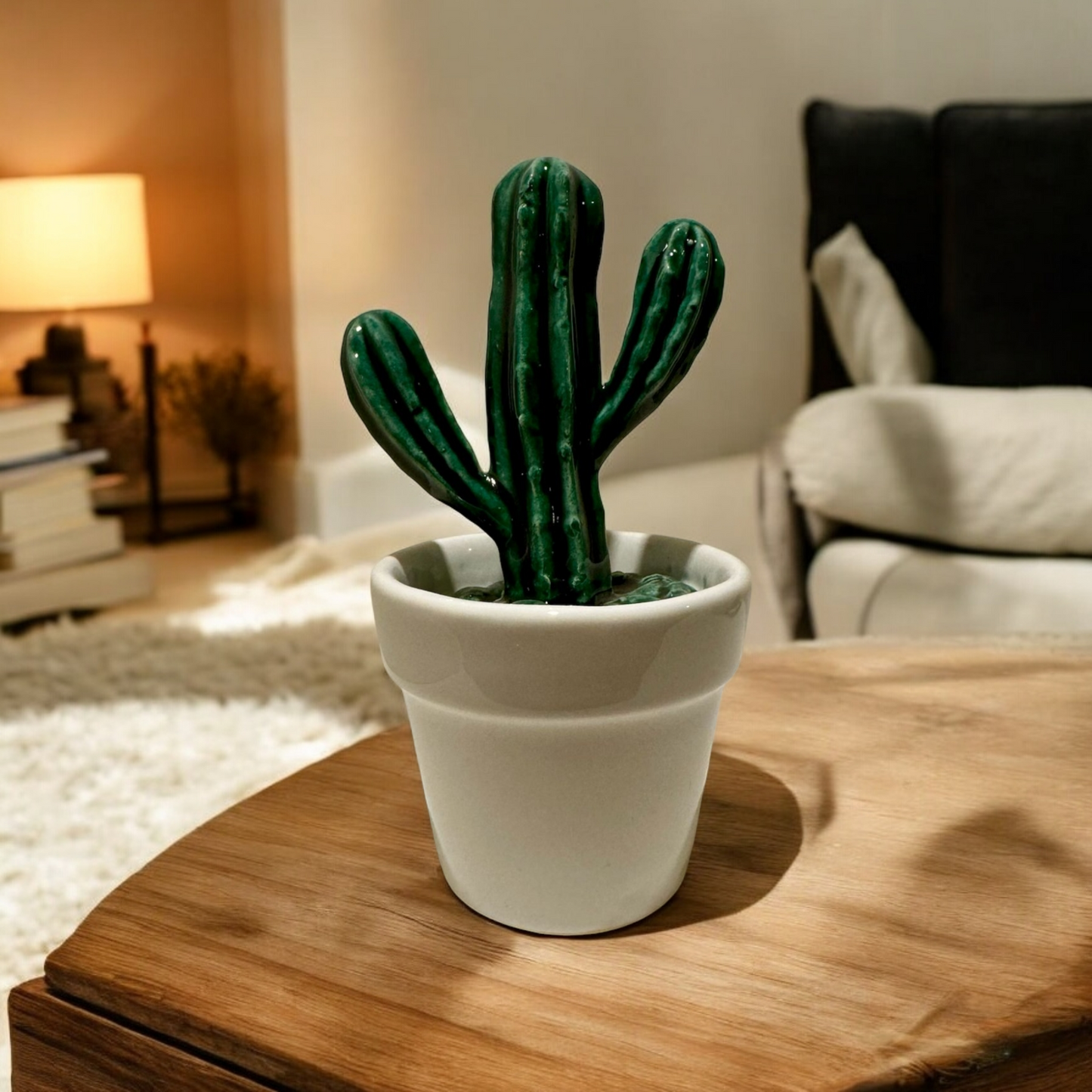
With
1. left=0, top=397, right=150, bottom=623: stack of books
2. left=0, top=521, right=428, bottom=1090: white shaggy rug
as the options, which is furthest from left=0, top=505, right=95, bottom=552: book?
left=0, top=521, right=428, bottom=1090: white shaggy rug

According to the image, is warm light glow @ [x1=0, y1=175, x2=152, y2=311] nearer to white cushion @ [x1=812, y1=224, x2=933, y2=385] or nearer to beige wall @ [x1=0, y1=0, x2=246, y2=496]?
beige wall @ [x1=0, y1=0, x2=246, y2=496]

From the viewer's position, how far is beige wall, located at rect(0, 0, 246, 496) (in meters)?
2.97

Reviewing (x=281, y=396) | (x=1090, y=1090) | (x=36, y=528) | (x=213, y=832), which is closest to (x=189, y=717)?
(x=36, y=528)

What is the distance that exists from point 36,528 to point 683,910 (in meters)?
2.12

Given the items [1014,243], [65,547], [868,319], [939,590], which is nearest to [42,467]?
[65,547]

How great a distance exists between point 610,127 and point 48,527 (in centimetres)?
166

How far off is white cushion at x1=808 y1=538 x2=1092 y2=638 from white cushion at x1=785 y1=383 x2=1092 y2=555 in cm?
3

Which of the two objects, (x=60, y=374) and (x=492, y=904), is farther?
(x=60, y=374)

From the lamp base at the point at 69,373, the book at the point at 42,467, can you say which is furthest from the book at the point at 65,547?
the lamp base at the point at 69,373

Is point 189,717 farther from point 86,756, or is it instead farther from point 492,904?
point 492,904

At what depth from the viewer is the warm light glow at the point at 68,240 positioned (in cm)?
266

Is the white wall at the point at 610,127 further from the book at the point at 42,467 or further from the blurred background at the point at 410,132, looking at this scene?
the book at the point at 42,467

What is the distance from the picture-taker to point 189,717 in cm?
161

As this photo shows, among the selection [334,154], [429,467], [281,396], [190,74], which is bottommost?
[281,396]
